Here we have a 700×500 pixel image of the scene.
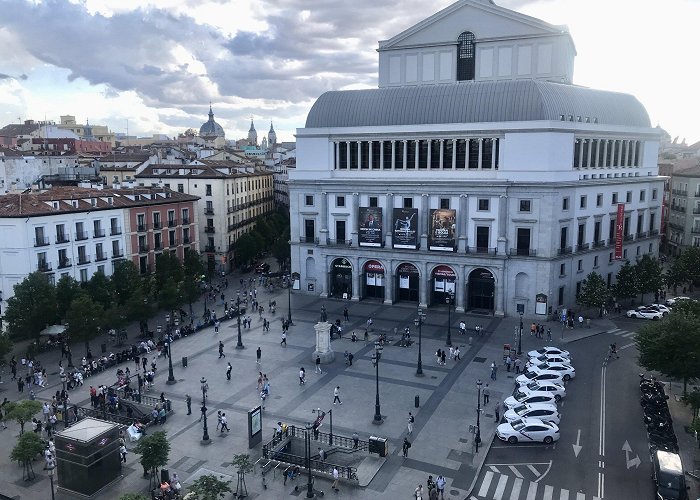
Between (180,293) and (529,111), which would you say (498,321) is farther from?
(180,293)

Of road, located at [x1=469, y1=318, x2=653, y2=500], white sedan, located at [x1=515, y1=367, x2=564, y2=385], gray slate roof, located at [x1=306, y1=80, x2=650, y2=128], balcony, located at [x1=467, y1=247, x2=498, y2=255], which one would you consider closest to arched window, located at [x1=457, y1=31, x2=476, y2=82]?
gray slate roof, located at [x1=306, y1=80, x2=650, y2=128]

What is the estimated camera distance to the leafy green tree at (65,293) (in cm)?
5372

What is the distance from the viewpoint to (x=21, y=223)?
182ft

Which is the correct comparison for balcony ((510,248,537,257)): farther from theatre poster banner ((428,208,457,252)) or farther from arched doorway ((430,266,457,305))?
arched doorway ((430,266,457,305))

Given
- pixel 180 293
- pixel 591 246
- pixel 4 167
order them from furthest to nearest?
1. pixel 4 167
2. pixel 591 246
3. pixel 180 293

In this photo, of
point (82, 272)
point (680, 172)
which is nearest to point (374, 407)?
point (82, 272)

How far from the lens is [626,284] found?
64.1 meters

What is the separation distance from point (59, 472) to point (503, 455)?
23712mm

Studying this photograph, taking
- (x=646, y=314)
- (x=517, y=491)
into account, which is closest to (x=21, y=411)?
(x=517, y=491)

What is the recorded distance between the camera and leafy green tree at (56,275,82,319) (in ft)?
176

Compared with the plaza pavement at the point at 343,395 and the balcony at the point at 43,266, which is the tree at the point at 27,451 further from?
the balcony at the point at 43,266

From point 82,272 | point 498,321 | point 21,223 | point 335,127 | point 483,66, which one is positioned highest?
point 483,66

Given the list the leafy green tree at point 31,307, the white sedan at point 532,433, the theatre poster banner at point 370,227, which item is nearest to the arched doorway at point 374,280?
the theatre poster banner at point 370,227

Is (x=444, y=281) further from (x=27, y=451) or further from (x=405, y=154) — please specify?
(x=27, y=451)
